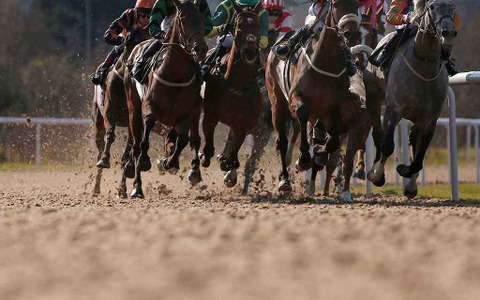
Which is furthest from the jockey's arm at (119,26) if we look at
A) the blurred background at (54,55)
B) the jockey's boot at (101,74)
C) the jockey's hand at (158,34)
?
the blurred background at (54,55)

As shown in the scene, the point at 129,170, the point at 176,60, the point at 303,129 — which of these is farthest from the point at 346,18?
the point at 129,170

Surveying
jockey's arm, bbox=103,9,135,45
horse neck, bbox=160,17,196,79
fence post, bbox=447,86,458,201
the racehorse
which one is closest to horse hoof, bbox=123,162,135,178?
horse neck, bbox=160,17,196,79

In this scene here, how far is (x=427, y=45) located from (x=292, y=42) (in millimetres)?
1165

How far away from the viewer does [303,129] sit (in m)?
8.71

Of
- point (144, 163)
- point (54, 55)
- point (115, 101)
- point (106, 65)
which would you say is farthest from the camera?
point (54, 55)

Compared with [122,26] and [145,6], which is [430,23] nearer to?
[145,6]

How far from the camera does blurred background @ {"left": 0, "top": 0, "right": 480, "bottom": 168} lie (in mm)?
20688

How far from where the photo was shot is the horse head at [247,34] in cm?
919

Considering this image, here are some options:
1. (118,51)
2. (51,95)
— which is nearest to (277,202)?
(118,51)

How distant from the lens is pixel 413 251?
15.5 feet

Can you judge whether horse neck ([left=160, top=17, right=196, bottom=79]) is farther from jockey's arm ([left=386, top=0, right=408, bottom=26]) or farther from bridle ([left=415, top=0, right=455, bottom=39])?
bridle ([left=415, top=0, right=455, bottom=39])

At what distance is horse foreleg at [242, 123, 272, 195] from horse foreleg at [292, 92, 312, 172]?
170 cm

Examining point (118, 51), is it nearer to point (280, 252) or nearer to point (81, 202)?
point (81, 202)

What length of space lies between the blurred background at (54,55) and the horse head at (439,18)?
32.9 feet
